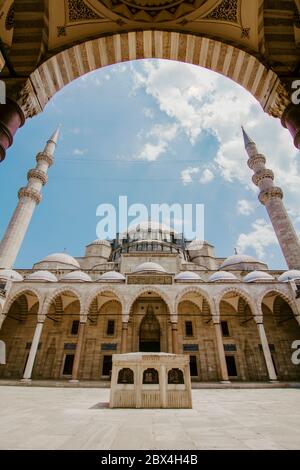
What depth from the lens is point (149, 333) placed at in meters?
17.1

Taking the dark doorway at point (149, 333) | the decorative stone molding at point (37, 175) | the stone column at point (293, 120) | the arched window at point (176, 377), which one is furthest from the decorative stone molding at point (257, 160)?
the arched window at point (176, 377)

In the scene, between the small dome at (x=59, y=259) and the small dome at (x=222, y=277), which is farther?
the small dome at (x=59, y=259)

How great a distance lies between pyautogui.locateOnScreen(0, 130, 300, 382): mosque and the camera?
50.7ft

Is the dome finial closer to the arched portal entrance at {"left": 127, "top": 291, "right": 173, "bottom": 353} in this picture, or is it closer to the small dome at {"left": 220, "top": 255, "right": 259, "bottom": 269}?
the small dome at {"left": 220, "top": 255, "right": 259, "bottom": 269}

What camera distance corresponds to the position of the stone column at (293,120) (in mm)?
4031

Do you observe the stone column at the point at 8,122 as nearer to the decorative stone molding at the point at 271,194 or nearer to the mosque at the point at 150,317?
the mosque at the point at 150,317

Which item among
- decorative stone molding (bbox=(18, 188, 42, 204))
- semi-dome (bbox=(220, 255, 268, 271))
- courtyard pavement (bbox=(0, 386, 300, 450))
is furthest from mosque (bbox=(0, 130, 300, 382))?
courtyard pavement (bbox=(0, 386, 300, 450))

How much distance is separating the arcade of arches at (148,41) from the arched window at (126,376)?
524 cm

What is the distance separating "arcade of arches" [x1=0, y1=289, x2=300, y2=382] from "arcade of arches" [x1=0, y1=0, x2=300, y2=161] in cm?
1270

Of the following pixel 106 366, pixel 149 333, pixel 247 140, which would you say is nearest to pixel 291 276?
pixel 149 333

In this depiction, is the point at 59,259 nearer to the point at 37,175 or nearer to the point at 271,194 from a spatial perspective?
the point at 37,175

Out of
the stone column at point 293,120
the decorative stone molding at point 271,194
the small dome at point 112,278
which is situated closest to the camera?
the stone column at point 293,120

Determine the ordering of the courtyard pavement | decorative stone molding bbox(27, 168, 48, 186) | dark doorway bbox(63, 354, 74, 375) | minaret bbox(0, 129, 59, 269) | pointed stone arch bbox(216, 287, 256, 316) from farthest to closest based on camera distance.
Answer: decorative stone molding bbox(27, 168, 48, 186) → minaret bbox(0, 129, 59, 269) → dark doorway bbox(63, 354, 74, 375) → pointed stone arch bbox(216, 287, 256, 316) → the courtyard pavement

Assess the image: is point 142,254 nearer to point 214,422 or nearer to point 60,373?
point 60,373
